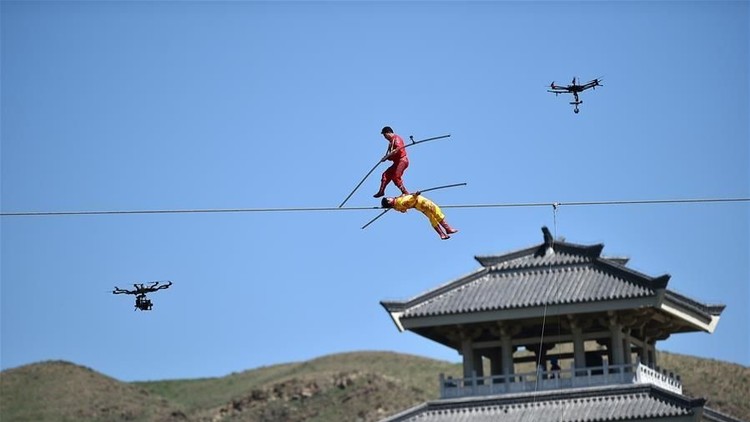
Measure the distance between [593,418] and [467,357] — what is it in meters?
4.65

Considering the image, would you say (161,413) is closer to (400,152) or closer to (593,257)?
(593,257)

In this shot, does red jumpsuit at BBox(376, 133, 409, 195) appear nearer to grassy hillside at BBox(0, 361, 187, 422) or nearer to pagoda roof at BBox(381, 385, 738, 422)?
pagoda roof at BBox(381, 385, 738, 422)

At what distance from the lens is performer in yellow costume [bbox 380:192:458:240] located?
22.5 meters

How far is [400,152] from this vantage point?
22438 millimetres

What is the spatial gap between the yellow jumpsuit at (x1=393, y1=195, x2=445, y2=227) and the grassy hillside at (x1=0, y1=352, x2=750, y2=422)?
51304 mm

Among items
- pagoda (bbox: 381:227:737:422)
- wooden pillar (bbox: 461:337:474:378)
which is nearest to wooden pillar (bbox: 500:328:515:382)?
pagoda (bbox: 381:227:737:422)

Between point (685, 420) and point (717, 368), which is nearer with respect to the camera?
point (685, 420)

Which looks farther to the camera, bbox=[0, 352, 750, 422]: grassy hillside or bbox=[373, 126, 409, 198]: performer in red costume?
bbox=[0, 352, 750, 422]: grassy hillside

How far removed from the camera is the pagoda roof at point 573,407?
121 ft

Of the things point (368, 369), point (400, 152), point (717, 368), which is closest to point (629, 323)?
point (400, 152)

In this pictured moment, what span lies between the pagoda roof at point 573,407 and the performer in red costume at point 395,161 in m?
16.2

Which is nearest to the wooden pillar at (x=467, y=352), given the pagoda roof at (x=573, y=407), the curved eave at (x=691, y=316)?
the pagoda roof at (x=573, y=407)

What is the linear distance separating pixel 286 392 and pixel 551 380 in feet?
140

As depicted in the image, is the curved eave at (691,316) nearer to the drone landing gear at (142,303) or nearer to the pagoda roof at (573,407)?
the pagoda roof at (573,407)
